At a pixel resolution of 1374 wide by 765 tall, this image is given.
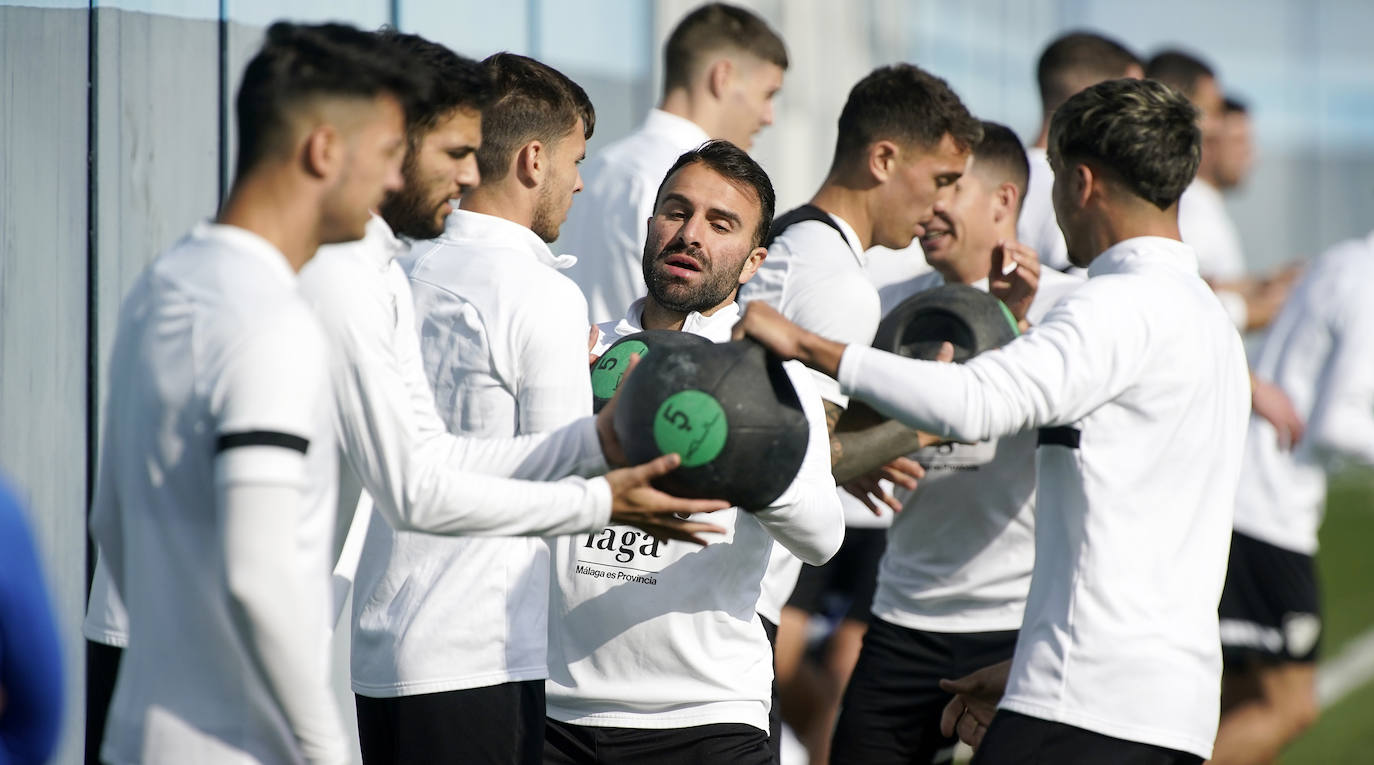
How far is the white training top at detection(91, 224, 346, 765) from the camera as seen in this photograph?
2.42 m

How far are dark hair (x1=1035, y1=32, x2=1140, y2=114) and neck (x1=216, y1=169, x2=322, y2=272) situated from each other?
533cm

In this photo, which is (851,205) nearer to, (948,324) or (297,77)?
(948,324)

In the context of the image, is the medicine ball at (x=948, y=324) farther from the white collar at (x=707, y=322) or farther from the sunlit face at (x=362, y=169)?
the sunlit face at (x=362, y=169)

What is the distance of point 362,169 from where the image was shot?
2.68 m

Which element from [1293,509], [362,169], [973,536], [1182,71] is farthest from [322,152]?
[1182,71]

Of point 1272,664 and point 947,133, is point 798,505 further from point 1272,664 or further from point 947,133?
point 1272,664

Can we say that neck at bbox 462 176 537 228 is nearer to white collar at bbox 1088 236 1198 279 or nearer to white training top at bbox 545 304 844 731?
white training top at bbox 545 304 844 731

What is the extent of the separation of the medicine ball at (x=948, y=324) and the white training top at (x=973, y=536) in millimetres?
463

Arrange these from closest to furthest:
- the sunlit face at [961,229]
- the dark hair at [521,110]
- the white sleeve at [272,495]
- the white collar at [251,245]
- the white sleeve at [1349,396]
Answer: the white sleeve at [272,495] → the white collar at [251,245] → the dark hair at [521,110] → the sunlit face at [961,229] → the white sleeve at [1349,396]

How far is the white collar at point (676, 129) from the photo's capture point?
6.30 metres

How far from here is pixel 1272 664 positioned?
24.3 feet

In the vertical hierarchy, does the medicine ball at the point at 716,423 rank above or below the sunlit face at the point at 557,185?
below

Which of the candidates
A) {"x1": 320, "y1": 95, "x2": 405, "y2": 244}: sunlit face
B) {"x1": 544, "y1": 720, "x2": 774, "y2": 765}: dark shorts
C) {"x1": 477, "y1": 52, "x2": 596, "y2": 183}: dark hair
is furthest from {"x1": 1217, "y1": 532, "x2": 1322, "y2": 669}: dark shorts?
{"x1": 320, "y1": 95, "x2": 405, "y2": 244}: sunlit face

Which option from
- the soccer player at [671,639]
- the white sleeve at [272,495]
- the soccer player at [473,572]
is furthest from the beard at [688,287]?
the white sleeve at [272,495]
